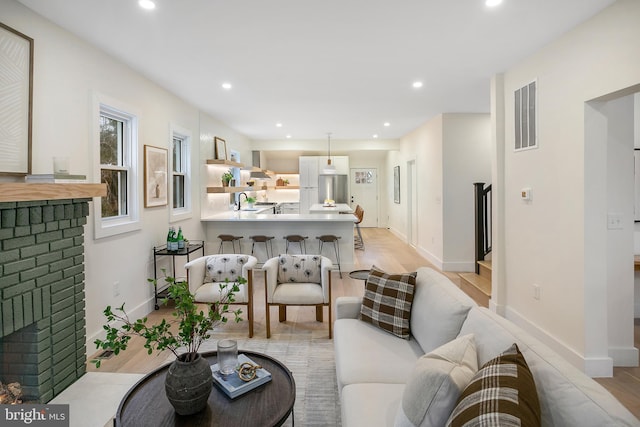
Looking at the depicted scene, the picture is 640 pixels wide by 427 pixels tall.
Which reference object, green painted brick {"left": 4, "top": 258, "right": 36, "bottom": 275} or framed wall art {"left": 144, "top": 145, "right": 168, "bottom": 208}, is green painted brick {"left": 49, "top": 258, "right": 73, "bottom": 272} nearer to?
green painted brick {"left": 4, "top": 258, "right": 36, "bottom": 275}

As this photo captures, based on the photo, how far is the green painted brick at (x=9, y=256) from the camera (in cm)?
192

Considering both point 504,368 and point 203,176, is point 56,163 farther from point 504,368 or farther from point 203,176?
point 203,176

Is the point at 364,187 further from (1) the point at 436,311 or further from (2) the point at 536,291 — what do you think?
(1) the point at 436,311

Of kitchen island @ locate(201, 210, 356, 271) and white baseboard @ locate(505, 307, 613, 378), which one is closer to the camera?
white baseboard @ locate(505, 307, 613, 378)

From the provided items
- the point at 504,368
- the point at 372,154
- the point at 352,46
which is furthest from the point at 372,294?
the point at 372,154

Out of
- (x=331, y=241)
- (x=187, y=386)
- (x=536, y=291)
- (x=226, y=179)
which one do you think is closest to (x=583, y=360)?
(x=536, y=291)

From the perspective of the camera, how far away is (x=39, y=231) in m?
2.15

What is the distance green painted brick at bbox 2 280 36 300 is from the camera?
1.94 meters

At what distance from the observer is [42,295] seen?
2197mm

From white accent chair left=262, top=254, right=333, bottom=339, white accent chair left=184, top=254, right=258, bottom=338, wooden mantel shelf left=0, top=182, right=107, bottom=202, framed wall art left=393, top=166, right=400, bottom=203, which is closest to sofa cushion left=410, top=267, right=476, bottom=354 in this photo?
white accent chair left=262, top=254, right=333, bottom=339

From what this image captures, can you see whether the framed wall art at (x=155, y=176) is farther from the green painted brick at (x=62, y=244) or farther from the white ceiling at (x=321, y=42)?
the green painted brick at (x=62, y=244)

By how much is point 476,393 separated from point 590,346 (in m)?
2.28

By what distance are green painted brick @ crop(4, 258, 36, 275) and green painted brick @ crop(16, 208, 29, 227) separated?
23cm

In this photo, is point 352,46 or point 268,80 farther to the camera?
point 268,80
